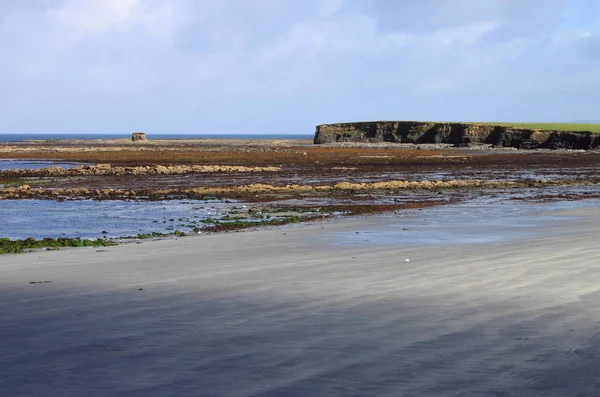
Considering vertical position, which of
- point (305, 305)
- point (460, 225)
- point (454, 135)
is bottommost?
point (460, 225)

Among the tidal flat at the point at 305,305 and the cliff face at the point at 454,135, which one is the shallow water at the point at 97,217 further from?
the cliff face at the point at 454,135

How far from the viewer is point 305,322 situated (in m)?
8.27

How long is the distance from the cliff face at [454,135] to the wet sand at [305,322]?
8078 centimetres

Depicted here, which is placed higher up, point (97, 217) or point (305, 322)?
point (305, 322)

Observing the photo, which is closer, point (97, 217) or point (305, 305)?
point (305, 305)

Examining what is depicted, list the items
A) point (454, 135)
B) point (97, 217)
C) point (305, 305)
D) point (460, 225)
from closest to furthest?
point (305, 305) < point (460, 225) < point (97, 217) < point (454, 135)

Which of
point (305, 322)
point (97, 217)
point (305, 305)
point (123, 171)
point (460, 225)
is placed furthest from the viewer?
point (123, 171)

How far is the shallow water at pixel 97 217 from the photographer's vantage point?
1925 centimetres

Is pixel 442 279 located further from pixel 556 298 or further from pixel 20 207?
pixel 20 207

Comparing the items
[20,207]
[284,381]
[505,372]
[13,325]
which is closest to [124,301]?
[13,325]

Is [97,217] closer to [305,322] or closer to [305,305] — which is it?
[305,305]

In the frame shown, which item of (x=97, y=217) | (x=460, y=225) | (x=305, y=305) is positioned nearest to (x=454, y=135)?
(x=97, y=217)

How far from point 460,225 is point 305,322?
37.7 feet

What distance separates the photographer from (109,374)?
21.0 feet
